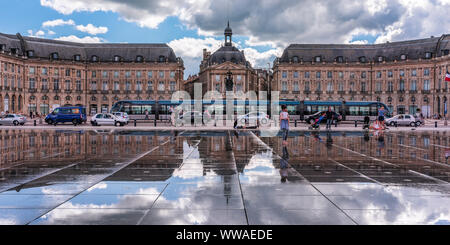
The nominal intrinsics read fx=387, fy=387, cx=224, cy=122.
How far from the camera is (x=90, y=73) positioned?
9738 centimetres

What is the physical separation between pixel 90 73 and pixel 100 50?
660 cm

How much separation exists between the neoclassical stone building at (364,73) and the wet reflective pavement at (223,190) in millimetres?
85218

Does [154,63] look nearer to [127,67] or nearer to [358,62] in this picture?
[127,67]

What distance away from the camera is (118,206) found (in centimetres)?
664

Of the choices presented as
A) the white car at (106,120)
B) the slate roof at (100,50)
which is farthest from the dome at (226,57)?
the white car at (106,120)

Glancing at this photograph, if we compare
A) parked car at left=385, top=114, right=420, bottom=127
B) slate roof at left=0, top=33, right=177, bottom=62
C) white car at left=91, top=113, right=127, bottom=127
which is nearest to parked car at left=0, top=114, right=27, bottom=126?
white car at left=91, top=113, right=127, bottom=127

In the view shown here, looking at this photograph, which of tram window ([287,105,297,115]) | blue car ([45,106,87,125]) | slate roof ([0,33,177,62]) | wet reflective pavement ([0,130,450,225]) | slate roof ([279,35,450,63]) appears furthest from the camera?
slate roof ([279,35,450,63])

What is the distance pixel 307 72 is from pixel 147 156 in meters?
88.5

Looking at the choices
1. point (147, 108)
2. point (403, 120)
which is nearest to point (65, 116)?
point (147, 108)

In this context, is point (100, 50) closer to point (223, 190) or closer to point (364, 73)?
point (364, 73)

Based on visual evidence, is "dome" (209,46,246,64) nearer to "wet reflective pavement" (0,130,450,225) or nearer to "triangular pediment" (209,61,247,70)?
"triangular pediment" (209,61,247,70)

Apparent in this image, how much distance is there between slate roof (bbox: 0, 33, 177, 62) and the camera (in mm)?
91312
